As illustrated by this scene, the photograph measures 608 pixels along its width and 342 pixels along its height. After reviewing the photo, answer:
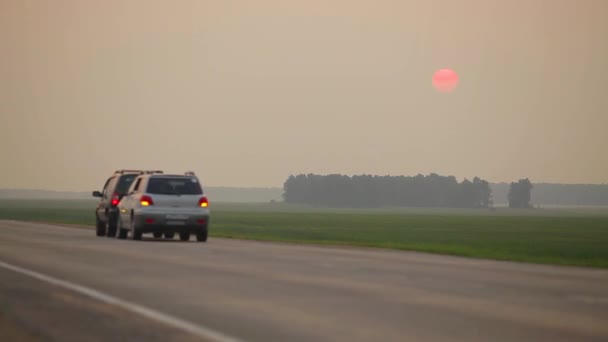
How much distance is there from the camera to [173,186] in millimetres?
38938

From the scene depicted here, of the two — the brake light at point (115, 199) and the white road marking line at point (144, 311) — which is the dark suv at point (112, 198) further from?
the white road marking line at point (144, 311)

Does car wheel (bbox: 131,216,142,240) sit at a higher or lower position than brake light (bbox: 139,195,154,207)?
lower

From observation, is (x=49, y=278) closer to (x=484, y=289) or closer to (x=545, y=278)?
(x=484, y=289)

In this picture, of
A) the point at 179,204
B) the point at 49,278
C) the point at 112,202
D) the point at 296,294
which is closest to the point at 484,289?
the point at 296,294

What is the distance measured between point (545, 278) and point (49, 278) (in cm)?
819

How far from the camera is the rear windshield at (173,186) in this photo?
127 feet

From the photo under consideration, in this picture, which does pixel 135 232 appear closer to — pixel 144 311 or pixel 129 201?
pixel 129 201

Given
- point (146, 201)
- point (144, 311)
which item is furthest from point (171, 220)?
point (144, 311)

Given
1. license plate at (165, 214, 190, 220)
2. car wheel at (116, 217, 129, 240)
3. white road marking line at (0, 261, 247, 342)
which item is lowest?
white road marking line at (0, 261, 247, 342)

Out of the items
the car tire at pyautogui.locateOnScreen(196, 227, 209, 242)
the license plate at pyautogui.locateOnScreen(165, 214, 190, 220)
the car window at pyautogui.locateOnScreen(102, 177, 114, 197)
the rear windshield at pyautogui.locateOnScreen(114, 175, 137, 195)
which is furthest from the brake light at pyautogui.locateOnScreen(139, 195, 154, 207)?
the car window at pyautogui.locateOnScreen(102, 177, 114, 197)

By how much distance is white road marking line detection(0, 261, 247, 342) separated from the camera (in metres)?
12.4

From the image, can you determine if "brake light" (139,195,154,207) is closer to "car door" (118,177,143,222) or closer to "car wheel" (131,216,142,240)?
"car door" (118,177,143,222)

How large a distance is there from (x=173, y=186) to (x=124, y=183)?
207 inches

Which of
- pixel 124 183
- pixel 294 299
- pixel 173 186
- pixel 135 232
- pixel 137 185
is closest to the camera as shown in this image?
pixel 294 299
